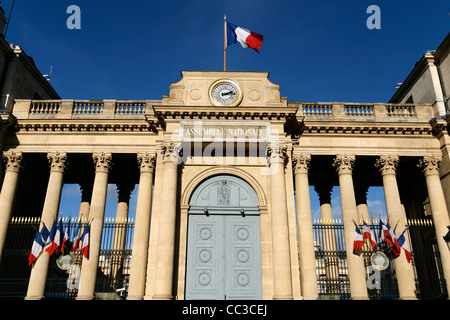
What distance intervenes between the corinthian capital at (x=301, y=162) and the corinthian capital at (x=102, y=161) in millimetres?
9310

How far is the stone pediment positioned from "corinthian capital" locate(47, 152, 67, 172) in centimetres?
580

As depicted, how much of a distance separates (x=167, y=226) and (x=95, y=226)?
3.84 meters

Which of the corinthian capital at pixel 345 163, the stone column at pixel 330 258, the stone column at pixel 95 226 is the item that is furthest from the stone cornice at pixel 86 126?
the stone column at pixel 330 258

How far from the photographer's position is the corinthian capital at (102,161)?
18766 millimetres

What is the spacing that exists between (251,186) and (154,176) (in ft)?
16.9

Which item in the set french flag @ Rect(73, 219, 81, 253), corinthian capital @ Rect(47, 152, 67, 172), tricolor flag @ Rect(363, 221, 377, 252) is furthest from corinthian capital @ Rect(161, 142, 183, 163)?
tricolor flag @ Rect(363, 221, 377, 252)

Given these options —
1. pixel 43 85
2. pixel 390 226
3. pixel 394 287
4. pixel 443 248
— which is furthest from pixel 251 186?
pixel 43 85

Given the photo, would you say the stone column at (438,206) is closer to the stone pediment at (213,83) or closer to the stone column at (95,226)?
the stone pediment at (213,83)

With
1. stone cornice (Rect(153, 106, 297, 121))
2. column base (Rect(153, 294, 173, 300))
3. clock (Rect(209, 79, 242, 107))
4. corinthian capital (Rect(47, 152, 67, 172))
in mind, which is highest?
clock (Rect(209, 79, 242, 107))

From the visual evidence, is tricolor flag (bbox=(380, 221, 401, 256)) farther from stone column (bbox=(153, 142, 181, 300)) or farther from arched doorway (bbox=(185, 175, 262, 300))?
stone column (bbox=(153, 142, 181, 300))

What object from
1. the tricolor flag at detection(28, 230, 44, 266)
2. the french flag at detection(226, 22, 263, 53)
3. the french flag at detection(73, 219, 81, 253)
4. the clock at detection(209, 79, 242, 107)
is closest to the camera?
the tricolor flag at detection(28, 230, 44, 266)

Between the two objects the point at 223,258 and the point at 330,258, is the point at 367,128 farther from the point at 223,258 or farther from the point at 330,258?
the point at 223,258

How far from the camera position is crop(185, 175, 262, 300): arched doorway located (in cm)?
1648
